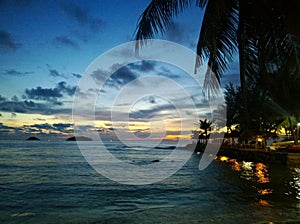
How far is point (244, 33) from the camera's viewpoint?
15.6ft

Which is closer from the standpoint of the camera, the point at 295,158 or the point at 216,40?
the point at 216,40

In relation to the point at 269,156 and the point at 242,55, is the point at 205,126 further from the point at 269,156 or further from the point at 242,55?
the point at 242,55

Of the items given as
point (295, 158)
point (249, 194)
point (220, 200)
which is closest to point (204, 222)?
point (220, 200)

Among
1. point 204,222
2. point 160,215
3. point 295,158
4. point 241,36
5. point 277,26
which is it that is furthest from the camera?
Answer: point 295,158

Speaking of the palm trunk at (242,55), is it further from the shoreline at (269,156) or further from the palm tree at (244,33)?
the shoreline at (269,156)

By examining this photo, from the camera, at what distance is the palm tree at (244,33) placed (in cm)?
432

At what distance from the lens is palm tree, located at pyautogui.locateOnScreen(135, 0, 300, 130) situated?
170 inches

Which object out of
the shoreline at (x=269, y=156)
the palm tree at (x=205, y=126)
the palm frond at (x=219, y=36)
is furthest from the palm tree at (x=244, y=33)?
the palm tree at (x=205, y=126)

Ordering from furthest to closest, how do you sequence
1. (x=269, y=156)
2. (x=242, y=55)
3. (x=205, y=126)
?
1. (x=205, y=126)
2. (x=269, y=156)
3. (x=242, y=55)

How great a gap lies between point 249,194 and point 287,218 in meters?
4.87

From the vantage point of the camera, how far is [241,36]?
15.4 feet

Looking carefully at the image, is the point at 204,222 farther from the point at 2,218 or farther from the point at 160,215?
the point at 2,218

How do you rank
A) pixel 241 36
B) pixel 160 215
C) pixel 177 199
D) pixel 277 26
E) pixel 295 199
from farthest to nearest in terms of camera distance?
pixel 177 199 → pixel 295 199 → pixel 160 215 → pixel 241 36 → pixel 277 26

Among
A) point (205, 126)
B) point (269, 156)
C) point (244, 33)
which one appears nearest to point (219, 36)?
point (244, 33)
